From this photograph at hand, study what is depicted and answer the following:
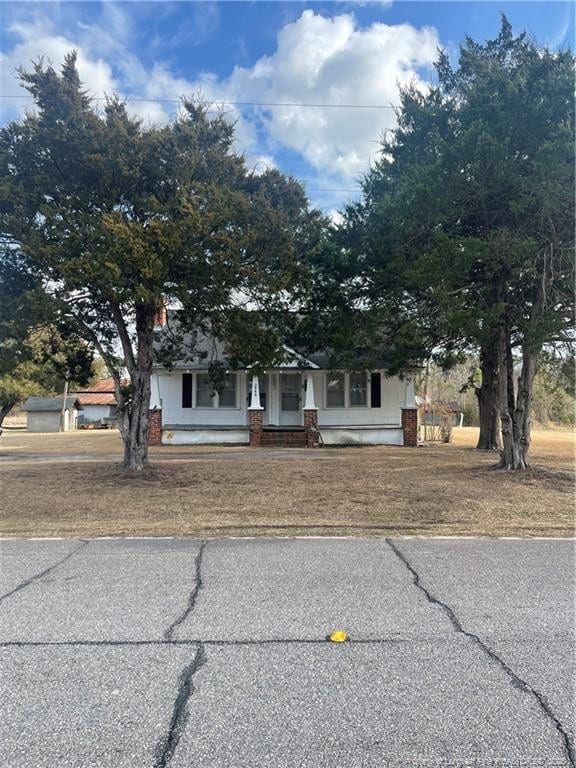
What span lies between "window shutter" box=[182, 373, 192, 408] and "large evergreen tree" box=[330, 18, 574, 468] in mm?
9334

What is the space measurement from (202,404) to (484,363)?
35.0 feet

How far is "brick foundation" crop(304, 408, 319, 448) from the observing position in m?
19.9

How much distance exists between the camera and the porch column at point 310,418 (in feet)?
65.6

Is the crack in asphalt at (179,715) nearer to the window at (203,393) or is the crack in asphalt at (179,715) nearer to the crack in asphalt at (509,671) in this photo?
the crack in asphalt at (509,671)

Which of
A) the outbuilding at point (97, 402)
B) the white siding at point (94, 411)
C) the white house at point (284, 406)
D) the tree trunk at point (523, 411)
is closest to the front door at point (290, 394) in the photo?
the white house at point (284, 406)

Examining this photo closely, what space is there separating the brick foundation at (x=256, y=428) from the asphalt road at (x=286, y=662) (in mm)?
14026

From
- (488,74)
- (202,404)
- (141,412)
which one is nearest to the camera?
(488,74)

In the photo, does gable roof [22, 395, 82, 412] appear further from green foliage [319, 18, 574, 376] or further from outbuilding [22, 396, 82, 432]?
green foliage [319, 18, 574, 376]

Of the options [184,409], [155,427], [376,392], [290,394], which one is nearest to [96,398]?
[184,409]

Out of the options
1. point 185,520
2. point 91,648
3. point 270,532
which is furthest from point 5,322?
point 91,648

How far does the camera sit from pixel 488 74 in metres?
11.4

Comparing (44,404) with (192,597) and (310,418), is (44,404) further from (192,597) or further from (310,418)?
(192,597)

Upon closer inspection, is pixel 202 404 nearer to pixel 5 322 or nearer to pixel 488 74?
pixel 5 322

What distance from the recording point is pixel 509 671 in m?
3.32
